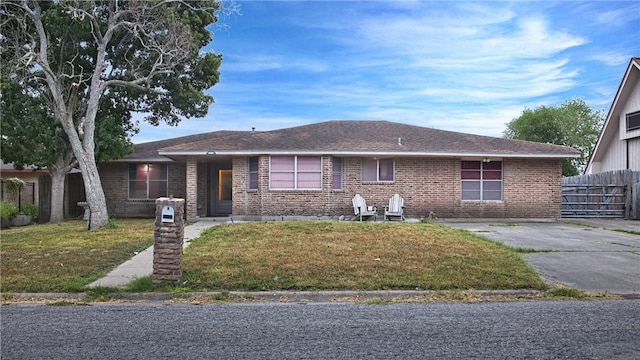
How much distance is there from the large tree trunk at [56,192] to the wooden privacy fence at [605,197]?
22161mm

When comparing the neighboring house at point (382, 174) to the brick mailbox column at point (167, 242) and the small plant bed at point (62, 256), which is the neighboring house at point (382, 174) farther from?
the brick mailbox column at point (167, 242)

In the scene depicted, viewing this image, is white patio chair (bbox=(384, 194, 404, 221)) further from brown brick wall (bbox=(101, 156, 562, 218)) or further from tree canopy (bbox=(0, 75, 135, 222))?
tree canopy (bbox=(0, 75, 135, 222))

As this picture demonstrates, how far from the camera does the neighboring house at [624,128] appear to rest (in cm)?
2319

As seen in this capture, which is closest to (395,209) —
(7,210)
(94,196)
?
(94,196)

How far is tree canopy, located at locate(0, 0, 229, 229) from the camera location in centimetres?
1578

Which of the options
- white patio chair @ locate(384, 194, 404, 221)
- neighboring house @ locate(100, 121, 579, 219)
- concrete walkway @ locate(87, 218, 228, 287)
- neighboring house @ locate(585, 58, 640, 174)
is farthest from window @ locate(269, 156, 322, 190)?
neighboring house @ locate(585, 58, 640, 174)

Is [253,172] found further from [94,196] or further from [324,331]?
[324,331]

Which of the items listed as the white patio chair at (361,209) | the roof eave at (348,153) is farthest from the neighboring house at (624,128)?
the white patio chair at (361,209)

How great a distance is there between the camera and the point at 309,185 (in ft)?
57.7

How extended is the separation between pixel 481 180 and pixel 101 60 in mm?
15095

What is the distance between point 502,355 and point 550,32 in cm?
1581

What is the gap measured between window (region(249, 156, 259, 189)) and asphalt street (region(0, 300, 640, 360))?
11.6 meters

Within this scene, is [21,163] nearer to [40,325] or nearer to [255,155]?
[255,155]

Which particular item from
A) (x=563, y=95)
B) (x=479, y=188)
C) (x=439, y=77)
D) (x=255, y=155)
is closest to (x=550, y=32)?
(x=439, y=77)
